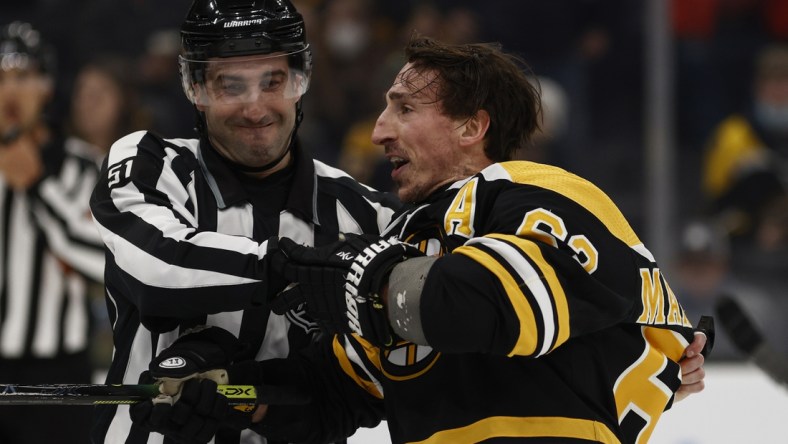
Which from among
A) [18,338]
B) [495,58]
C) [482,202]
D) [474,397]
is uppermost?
[495,58]

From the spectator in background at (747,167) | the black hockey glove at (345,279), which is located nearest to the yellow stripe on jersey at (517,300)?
the black hockey glove at (345,279)

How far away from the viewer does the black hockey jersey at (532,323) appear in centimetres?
167

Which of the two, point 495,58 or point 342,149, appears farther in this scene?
point 342,149

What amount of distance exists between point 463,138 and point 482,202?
290 millimetres

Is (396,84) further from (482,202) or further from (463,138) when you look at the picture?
(482,202)

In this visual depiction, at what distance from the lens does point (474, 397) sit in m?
1.85

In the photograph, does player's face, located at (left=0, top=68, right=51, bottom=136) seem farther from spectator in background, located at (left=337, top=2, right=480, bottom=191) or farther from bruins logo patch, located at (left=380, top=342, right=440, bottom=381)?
bruins logo patch, located at (left=380, top=342, right=440, bottom=381)

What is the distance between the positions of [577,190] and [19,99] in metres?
2.58

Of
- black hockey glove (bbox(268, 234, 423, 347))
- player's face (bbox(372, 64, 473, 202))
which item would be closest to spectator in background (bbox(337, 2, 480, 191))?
player's face (bbox(372, 64, 473, 202))

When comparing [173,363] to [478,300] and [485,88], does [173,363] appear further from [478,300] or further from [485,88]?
[485,88]

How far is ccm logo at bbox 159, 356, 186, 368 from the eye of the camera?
6.48 feet

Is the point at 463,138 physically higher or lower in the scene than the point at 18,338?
higher

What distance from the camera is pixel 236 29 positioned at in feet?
7.06

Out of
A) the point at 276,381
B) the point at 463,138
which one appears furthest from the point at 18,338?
the point at 463,138
